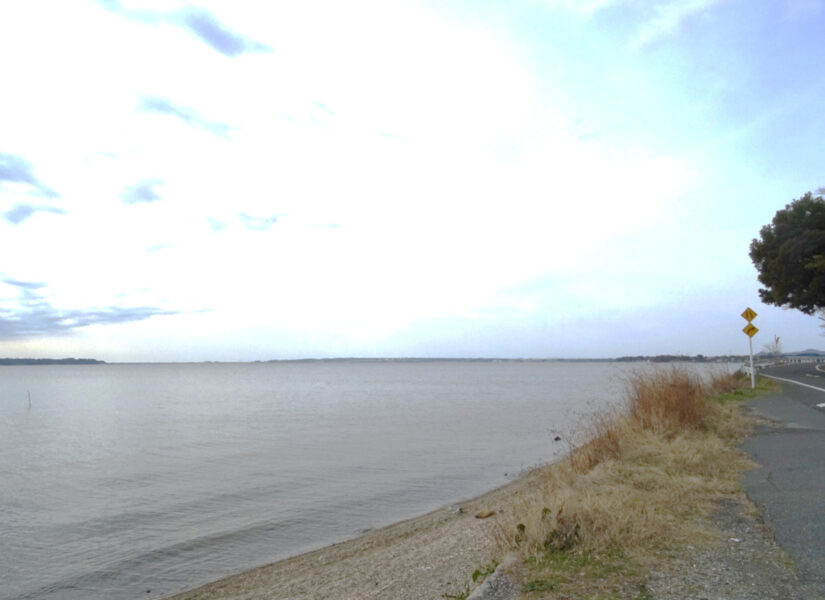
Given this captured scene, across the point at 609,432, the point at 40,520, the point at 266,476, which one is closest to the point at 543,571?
the point at 609,432

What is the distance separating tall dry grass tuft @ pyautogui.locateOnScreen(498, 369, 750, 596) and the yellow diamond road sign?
11535mm

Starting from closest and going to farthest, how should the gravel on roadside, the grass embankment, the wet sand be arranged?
the gravel on roadside, the grass embankment, the wet sand

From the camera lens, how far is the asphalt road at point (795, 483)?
6.02 meters

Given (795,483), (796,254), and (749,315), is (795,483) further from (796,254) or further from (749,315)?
(796,254)

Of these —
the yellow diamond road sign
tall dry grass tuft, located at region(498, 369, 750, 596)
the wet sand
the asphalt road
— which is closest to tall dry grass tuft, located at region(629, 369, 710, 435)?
tall dry grass tuft, located at region(498, 369, 750, 596)

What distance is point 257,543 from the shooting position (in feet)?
39.7

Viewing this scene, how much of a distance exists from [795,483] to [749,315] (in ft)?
64.5

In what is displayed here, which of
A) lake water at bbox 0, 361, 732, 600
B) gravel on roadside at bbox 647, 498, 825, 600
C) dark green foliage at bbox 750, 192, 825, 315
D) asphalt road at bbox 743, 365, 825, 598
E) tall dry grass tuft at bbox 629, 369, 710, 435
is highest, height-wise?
dark green foliage at bbox 750, 192, 825, 315

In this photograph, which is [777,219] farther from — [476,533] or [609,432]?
[476,533]

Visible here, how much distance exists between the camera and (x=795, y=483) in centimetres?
897

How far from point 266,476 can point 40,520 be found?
5938 millimetres

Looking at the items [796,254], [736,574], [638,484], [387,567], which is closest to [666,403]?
[638,484]

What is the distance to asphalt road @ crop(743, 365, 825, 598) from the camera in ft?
19.7

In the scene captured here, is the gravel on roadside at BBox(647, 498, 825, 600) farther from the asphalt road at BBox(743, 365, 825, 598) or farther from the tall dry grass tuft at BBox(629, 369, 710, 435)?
the tall dry grass tuft at BBox(629, 369, 710, 435)
